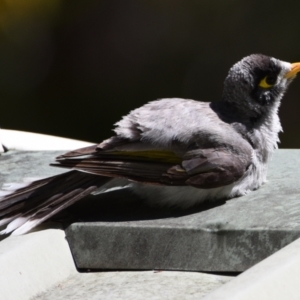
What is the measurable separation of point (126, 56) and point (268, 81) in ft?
14.9

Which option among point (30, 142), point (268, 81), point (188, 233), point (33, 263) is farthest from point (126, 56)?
point (33, 263)

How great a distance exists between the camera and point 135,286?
2961 mm

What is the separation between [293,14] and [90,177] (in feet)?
16.3

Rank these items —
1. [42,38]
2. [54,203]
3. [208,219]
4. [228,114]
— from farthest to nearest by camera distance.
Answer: [42,38] → [228,114] → [54,203] → [208,219]

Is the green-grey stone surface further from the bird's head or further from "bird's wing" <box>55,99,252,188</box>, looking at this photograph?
the bird's head

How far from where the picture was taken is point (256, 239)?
299 cm

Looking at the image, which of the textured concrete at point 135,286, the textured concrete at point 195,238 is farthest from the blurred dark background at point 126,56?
the textured concrete at point 135,286

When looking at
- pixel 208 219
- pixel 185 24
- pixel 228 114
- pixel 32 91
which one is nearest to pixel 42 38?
pixel 32 91

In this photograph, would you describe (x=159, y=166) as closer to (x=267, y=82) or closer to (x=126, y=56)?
(x=267, y=82)

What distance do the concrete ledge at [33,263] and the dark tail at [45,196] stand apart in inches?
6.3

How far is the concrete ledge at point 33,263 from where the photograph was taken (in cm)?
290

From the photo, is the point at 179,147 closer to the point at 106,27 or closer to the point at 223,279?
the point at 223,279

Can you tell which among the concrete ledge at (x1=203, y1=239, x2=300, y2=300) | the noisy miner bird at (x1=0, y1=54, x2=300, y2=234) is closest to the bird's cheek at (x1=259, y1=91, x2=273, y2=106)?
the noisy miner bird at (x1=0, y1=54, x2=300, y2=234)

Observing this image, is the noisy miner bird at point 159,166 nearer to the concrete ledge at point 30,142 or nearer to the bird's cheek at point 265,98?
the bird's cheek at point 265,98
